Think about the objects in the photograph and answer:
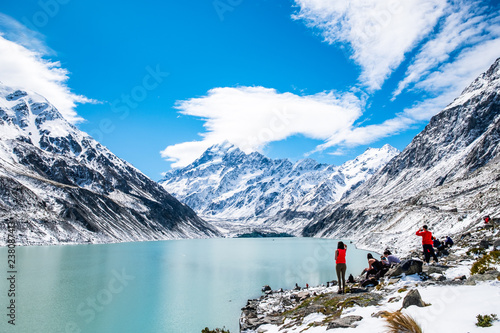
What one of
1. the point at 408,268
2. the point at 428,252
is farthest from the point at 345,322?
the point at 428,252

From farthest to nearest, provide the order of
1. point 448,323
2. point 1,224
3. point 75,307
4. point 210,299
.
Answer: point 1,224, point 210,299, point 75,307, point 448,323

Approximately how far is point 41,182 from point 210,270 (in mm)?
154690

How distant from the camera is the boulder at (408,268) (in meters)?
21.1

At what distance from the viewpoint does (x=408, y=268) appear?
2138cm

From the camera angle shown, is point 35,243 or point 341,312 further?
point 35,243

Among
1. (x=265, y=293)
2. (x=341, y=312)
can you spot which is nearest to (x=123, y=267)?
(x=265, y=293)

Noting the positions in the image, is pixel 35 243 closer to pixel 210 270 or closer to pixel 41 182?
pixel 41 182

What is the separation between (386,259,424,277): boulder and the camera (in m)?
21.1

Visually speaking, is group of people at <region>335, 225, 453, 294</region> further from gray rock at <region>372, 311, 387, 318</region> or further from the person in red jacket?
gray rock at <region>372, 311, 387, 318</region>

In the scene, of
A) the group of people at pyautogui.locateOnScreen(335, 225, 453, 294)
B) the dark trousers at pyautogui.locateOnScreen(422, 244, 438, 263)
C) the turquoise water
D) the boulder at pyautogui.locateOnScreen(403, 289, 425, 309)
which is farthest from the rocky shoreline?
the turquoise water

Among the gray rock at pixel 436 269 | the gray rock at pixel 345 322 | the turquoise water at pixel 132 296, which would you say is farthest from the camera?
the turquoise water at pixel 132 296

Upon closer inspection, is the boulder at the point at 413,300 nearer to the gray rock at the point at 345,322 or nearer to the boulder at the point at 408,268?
the gray rock at the point at 345,322

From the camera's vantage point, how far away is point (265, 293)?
44219 mm

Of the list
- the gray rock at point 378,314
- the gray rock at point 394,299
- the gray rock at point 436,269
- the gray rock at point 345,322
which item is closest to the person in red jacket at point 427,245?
the gray rock at point 436,269
